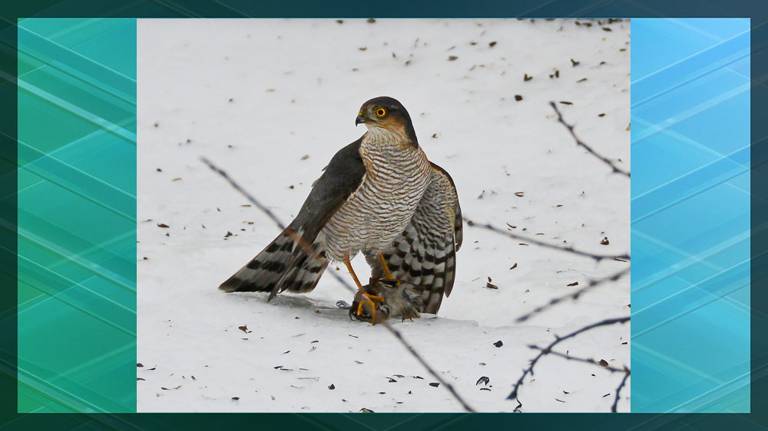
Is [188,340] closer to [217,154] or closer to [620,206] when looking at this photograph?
[217,154]

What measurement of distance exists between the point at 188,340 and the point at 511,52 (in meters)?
2.73

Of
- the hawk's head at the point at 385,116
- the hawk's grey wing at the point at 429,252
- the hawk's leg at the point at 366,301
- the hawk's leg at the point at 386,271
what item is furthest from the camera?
the hawk's leg at the point at 386,271

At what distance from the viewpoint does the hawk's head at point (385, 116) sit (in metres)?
4.58

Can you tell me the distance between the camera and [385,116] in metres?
4.61

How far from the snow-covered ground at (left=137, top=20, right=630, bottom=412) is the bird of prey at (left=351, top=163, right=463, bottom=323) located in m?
0.15

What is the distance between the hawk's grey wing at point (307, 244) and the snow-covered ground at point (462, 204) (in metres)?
0.11

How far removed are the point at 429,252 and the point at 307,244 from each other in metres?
1.13

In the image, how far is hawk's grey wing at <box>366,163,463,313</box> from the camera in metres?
5.07

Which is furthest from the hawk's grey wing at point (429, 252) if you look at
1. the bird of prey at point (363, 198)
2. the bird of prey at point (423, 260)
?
the bird of prey at point (363, 198)

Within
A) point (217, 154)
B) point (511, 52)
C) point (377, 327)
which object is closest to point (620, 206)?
point (511, 52)

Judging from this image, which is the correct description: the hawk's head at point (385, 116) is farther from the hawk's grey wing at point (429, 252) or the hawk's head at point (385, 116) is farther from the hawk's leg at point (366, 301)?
the hawk's leg at point (366, 301)

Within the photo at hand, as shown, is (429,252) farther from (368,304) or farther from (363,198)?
(363,198)

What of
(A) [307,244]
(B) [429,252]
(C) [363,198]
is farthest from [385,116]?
(B) [429,252]

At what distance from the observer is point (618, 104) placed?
19.8 feet
